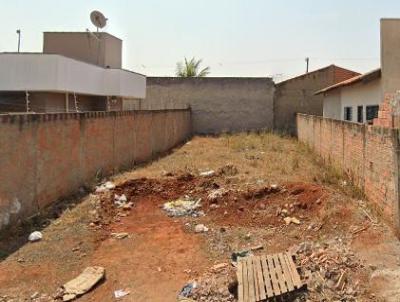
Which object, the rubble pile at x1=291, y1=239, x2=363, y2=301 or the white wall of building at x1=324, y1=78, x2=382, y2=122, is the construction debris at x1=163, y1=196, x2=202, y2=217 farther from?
the white wall of building at x1=324, y1=78, x2=382, y2=122

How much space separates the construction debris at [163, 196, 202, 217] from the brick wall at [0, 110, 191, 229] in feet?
7.49

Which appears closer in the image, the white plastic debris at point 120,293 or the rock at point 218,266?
the white plastic debris at point 120,293

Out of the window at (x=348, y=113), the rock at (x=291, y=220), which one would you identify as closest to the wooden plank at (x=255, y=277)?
the rock at (x=291, y=220)

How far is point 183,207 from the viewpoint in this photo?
9.39 m

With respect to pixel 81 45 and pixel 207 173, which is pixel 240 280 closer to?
pixel 207 173

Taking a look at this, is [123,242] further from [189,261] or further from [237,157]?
[237,157]

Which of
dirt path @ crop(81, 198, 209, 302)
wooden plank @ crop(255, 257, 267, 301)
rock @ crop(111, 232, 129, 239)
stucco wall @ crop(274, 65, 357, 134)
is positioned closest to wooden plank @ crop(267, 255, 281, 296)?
wooden plank @ crop(255, 257, 267, 301)

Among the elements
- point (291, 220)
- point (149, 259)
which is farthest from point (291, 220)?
point (149, 259)

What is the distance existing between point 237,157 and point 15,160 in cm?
883

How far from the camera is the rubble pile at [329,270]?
531cm

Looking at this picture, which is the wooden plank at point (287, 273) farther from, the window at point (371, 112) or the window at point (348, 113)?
the window at point (348, 113)

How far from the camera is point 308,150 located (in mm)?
16797

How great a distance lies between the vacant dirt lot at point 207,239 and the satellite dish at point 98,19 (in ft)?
32.5

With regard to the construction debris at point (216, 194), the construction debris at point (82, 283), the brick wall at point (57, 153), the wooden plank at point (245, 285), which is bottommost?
the construction debris at point (82, 283)
